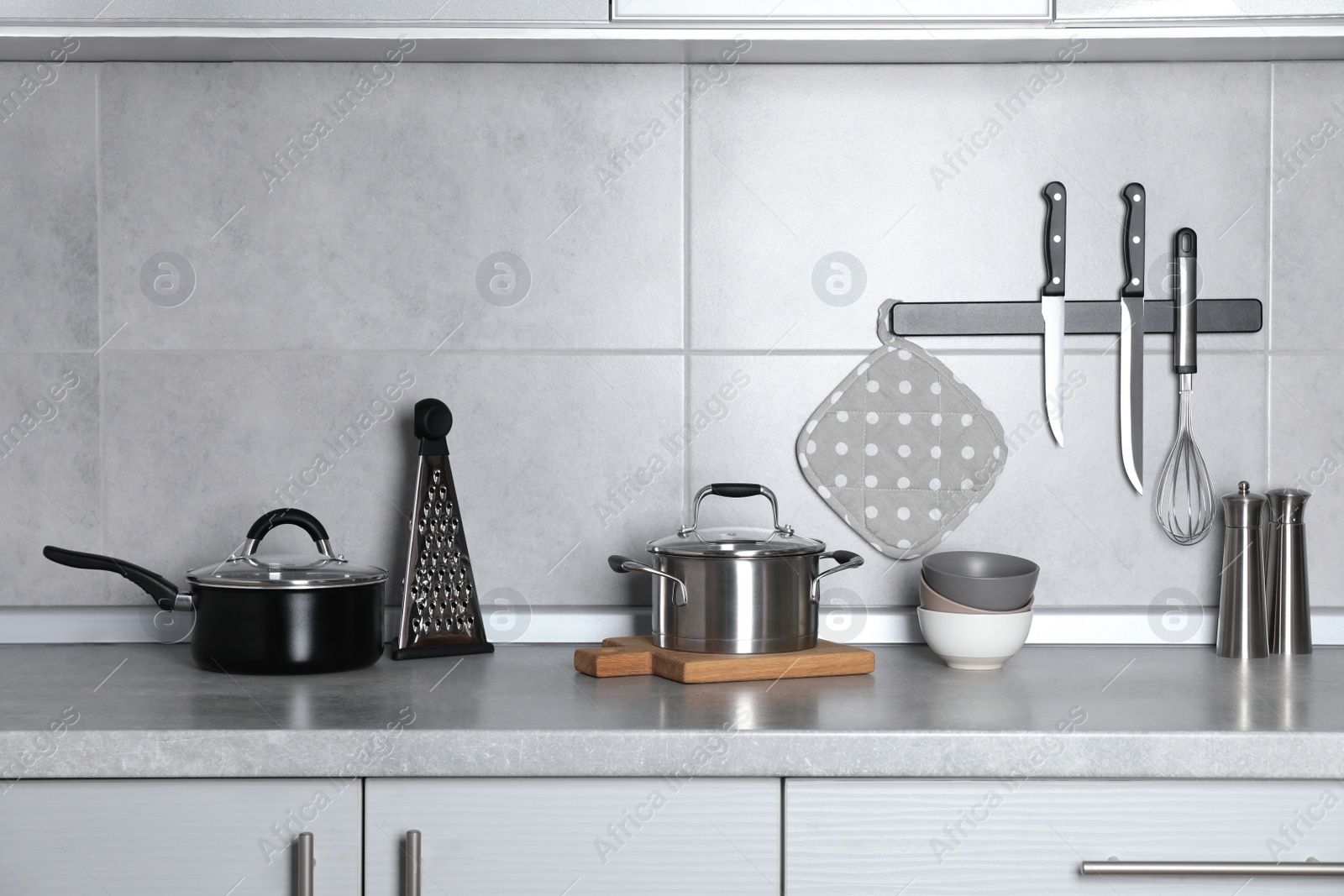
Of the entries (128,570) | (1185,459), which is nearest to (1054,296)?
(1185,459)

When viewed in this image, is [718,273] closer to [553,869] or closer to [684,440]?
[684,440]

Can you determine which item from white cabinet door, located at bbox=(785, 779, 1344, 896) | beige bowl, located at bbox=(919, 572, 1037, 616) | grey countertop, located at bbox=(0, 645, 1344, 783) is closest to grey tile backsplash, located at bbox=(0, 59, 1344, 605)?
beige bowl, located at bbox=(919, 572, 1037, 616)

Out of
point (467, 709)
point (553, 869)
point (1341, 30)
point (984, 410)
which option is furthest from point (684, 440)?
point (1341, 30)

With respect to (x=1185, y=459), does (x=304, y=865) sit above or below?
below

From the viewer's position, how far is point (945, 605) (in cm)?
129

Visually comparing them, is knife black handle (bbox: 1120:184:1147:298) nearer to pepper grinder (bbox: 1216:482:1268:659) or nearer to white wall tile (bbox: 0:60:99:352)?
pepper grinder (bbox: 1216:482:1268:659)

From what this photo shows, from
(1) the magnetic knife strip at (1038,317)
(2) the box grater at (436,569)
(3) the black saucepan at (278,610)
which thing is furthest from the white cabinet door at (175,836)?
(1) the magnetic knife strip at (1038,317)

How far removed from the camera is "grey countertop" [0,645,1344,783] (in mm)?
1003

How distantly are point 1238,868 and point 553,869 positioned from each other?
2.03 feet

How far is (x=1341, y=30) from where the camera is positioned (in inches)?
52.9

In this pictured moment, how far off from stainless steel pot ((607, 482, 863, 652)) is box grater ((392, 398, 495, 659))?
22 centimetres

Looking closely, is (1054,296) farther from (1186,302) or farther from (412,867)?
(412,867)

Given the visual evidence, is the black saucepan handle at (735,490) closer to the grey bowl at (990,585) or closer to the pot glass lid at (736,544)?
the pot glass lid at (736,544)

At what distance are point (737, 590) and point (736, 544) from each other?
0.17 ft
